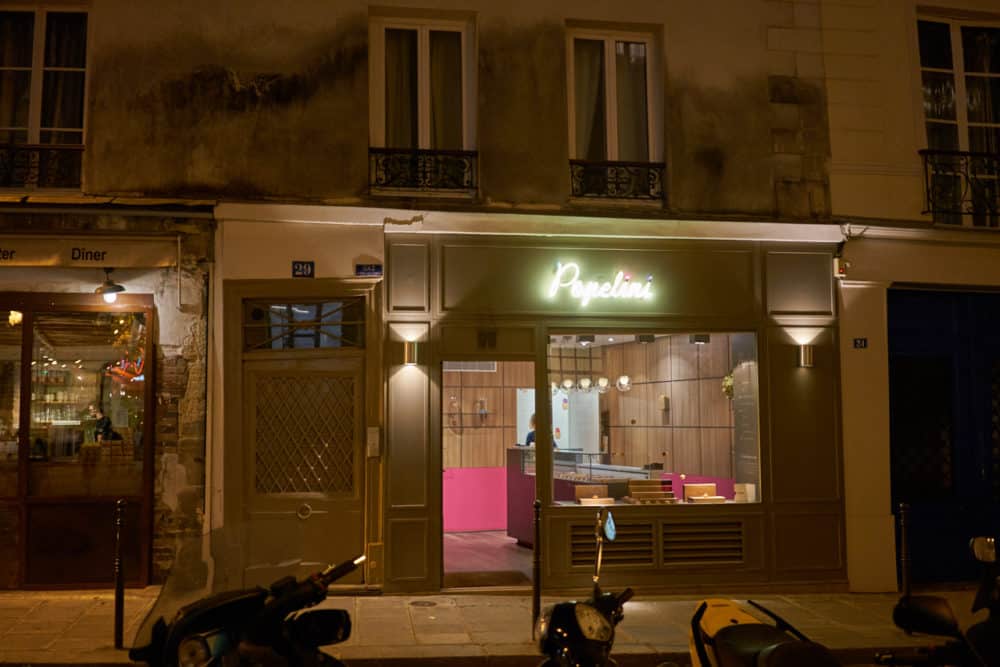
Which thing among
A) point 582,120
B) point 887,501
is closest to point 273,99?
point 582,120

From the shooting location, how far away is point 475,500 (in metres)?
14.3

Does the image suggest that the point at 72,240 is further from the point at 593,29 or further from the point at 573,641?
the point at 573,641

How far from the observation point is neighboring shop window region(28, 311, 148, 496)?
10.0 m

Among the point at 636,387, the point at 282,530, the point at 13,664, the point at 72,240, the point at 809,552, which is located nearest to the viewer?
the point at 282,530

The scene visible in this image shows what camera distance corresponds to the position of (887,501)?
1081 cm

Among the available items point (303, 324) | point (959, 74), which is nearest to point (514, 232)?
point (303, 324)

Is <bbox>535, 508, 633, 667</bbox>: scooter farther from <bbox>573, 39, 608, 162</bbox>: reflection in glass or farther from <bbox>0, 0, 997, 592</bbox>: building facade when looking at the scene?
→ <bbox>573, 39, 608, 162</bbox>: reflection in glass

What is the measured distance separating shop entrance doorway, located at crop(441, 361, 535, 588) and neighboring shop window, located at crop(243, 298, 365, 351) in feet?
10.2

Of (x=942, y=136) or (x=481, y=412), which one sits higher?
(x=942, y=136)

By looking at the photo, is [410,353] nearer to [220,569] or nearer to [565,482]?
[565,482]

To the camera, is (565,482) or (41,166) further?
(565,482)

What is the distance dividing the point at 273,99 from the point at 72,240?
248 centimetres

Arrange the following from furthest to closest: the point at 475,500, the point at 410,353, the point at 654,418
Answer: the point at 475,500, the point at 654,418, the point at 410,353

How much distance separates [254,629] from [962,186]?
32.7ft
